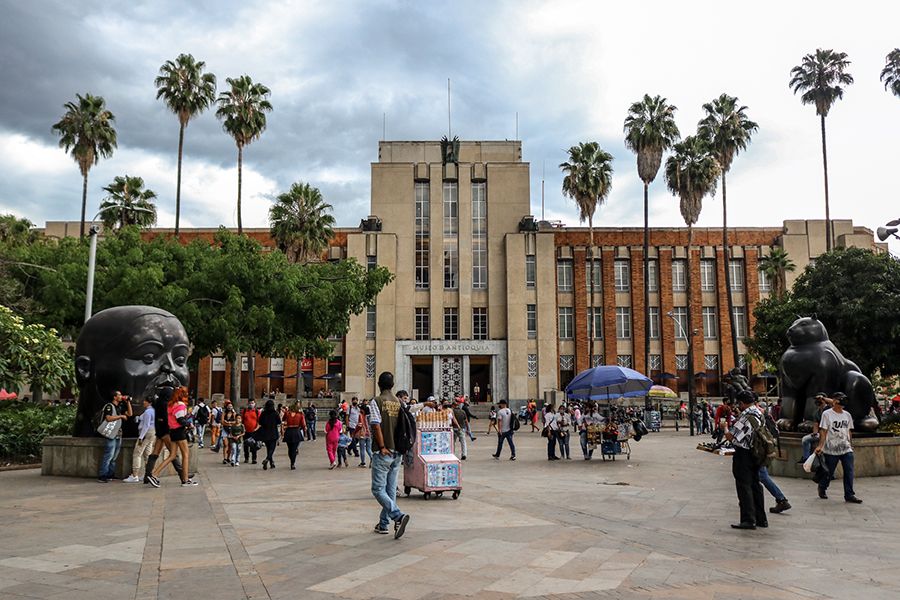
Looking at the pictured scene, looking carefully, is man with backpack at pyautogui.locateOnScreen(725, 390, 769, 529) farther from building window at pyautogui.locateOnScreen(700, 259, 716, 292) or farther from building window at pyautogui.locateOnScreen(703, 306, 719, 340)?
building window at pyautogui.locateOnScreen(700, 259, 716, 292)

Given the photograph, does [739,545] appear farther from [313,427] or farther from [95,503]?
[313,427]

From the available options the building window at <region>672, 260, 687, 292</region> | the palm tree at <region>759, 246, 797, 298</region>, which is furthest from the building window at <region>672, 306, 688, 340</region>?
the palm tree at <region>759, 246, 797, 298</region>

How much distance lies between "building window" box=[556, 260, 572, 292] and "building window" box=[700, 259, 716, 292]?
984 cm

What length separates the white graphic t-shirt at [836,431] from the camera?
10.9 metres

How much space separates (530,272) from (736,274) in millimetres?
16369

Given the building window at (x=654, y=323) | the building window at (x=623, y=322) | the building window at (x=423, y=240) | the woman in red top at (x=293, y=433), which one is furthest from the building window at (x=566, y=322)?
Result: the woman in red top at (x=293, y=433)

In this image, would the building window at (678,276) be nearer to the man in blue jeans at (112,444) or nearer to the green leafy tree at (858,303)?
the green leafy tree at (858,303)

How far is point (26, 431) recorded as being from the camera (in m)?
16.6

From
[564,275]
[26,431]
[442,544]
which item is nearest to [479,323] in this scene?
[564,275]

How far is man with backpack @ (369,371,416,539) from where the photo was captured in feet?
26.3

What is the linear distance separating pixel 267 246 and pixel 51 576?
50.4 metres

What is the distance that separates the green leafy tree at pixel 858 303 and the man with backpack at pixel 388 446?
26.2m

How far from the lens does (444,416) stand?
39.2ft

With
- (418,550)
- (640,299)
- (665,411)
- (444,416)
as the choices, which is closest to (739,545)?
(418,550)
